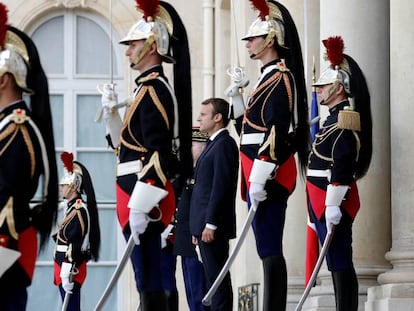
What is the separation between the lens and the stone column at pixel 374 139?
39.6 ft

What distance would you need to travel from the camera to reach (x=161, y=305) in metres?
8.68

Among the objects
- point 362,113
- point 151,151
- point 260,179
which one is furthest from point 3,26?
point 362,113

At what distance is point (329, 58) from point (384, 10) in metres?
1.86

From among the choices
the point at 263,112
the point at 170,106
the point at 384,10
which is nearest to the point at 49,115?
the point at 170,106

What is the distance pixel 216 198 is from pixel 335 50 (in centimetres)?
128

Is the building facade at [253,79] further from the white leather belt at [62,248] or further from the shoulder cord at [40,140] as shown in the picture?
the shoulder cord at [40,140]

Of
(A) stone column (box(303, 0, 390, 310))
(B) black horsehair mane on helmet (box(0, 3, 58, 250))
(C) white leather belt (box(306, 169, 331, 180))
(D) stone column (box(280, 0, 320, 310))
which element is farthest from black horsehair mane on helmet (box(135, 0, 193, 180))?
(D) stone column (box(280, 0, 320, 310))

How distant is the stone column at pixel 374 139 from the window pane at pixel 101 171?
245 inches

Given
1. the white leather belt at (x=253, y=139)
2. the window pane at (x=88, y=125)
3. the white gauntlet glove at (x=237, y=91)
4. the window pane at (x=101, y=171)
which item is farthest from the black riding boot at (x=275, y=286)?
the window pane at (x=88, y=125)

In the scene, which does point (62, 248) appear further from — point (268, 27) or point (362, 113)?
point (268, 27)

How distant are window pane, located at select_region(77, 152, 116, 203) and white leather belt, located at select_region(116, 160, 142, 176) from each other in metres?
9.54

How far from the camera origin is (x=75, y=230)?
14266 millimetres

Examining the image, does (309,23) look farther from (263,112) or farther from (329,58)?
(263,112)

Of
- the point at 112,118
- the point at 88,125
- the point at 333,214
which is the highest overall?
the point at 88,125
